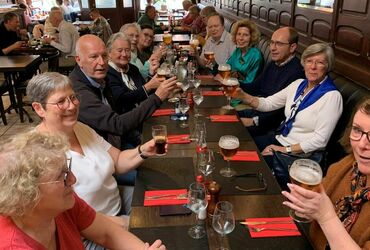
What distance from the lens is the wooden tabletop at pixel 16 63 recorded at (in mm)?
4371

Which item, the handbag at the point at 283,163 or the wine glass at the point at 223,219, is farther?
the handbag at the point at 283,163

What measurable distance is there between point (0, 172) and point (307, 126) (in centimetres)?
207

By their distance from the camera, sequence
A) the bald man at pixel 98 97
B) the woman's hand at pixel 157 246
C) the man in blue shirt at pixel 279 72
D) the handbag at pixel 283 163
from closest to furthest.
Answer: the woman's hand at pixel 157 246
the handbag at pixel 283 163
the bald man at pixel 98 97
the man in blue shirt at pixel 279 72

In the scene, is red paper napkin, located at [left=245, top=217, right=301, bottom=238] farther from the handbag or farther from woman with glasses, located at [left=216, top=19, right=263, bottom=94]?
woman with glasses, located at [left=216, top=19, right=263, bottom=94]

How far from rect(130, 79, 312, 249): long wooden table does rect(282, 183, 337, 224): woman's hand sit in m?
0.19

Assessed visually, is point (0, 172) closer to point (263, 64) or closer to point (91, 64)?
point (91, 64)

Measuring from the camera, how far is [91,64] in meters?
2.36

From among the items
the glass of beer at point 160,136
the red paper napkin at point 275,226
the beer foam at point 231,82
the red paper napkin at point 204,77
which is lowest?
the red paper napkin at point 275,226

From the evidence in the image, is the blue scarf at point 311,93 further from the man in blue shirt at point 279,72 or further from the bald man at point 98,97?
the bald man at point 98,97

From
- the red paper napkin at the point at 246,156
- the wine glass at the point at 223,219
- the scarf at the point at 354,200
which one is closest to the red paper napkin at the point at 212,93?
the red paper napkin at the point at 246,156

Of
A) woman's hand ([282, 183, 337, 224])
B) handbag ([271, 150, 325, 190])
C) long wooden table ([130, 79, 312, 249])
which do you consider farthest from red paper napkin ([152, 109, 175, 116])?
woman's hand ([282, 183, 337, 224])

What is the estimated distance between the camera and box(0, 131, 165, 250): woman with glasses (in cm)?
100

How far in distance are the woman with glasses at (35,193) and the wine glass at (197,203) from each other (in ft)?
0.54

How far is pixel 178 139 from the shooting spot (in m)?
2.15
